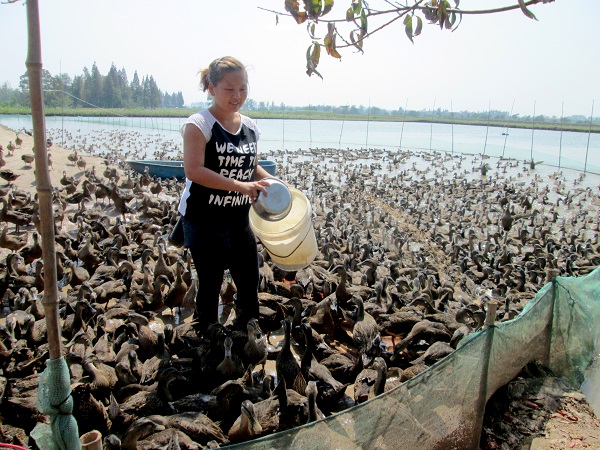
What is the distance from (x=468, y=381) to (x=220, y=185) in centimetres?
226

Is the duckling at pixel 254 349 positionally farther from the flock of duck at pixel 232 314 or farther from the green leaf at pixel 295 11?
the green leaf at pixel 295 11

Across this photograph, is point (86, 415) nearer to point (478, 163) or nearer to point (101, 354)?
point (101, 354)

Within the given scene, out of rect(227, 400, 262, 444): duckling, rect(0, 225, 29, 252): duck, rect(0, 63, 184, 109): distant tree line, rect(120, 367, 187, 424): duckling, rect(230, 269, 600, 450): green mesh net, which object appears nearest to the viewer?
rect(230, 269, 600, 450): green mesh net

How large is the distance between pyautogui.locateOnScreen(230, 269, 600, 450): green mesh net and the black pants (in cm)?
197

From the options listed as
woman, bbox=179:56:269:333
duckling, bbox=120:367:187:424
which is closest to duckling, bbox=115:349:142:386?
duckling, bbox=120:367:187:424

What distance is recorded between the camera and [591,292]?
4980mm

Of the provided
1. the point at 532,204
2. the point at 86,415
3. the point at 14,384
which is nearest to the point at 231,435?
the point at 86,415

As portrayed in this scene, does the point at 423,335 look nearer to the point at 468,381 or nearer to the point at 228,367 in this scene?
the point at 468,381

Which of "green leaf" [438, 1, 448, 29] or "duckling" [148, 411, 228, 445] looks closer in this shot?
"green leaf" [438, 1, 448, 29]

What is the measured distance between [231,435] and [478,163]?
2837 centimetres

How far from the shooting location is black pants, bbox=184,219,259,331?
4176 millimetres

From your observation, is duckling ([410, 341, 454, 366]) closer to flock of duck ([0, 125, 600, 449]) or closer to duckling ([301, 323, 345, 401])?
flock of duck ([0, 125, 600, 449])

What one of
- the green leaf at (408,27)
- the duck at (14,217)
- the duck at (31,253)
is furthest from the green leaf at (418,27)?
the duck at (14,217)

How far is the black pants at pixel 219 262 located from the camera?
4176 mm
